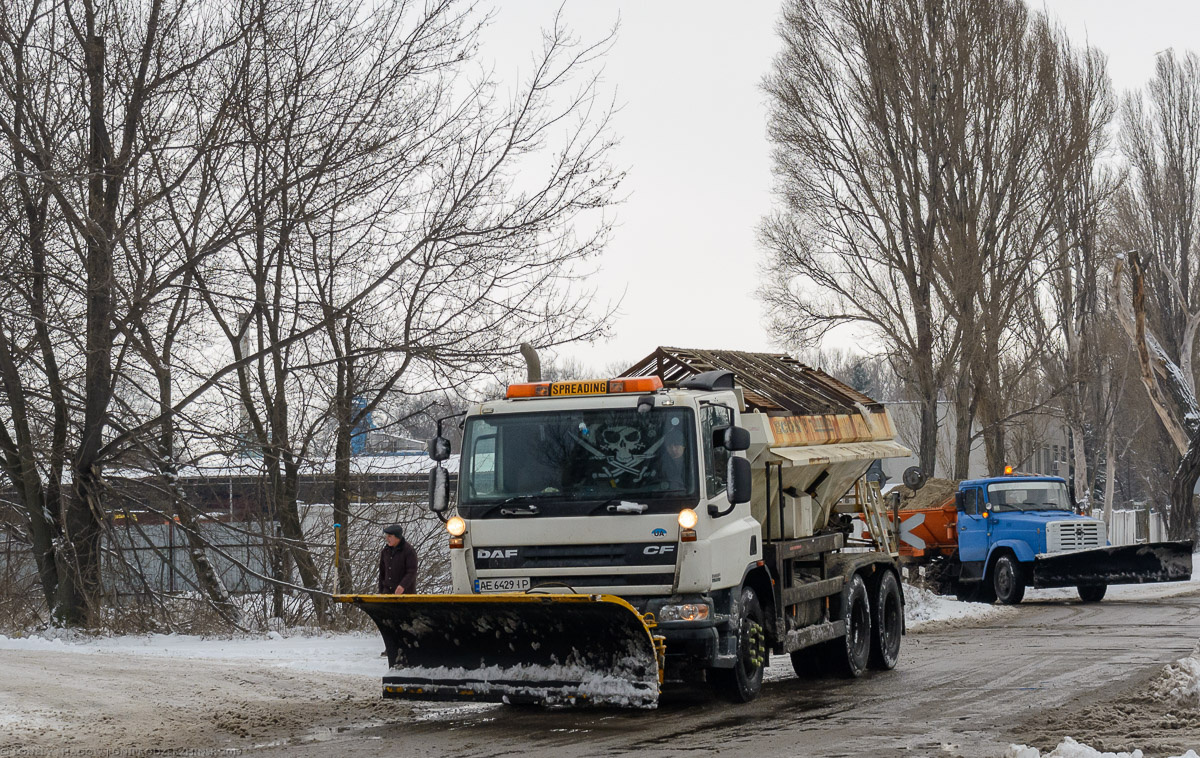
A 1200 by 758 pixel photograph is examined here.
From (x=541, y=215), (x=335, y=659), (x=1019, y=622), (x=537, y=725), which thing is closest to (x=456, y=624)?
(x=537, y=725)

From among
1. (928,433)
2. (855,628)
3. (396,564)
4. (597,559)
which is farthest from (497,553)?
(928,433)

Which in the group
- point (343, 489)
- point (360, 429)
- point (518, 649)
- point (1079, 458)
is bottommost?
point (518, 649)

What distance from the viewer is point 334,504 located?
17.7 meters

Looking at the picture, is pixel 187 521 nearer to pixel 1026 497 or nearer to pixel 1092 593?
pixel 1026 497

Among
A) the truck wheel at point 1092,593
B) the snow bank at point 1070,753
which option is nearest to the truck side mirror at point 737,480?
the snow bank at point 1070,753

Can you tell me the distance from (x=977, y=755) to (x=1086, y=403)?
48.1 m

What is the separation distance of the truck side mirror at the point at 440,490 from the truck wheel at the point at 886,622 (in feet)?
17.7

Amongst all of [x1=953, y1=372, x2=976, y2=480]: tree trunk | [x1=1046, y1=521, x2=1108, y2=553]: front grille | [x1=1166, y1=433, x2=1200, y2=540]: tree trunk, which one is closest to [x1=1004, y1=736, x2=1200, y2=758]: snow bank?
[x1=1046, y1=521, x2=1108, y2=553]: front grille

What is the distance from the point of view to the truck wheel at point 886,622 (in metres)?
13.9

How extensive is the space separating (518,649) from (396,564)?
3.84m

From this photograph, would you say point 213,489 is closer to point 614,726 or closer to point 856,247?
point 614,726

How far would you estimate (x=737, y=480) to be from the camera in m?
10.2

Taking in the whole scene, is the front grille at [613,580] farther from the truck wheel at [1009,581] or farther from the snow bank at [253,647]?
the truck wheel at [1009,581]

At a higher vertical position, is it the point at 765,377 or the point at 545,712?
the point at 765,377
